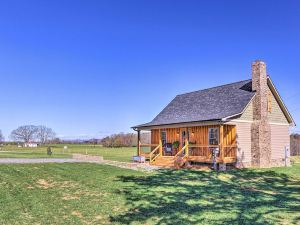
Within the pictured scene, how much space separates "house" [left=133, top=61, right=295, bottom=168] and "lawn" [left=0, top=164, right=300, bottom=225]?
17.4 ft

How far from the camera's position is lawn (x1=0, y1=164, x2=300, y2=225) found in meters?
8.86

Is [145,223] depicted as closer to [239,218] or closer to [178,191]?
[239,218]

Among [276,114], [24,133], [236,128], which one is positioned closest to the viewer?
[236,128]

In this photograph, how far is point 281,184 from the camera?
1650cm

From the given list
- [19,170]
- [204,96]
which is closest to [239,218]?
[19,170]

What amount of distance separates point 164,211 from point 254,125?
592 inches

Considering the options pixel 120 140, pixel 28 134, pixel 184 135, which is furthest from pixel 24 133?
pixel 184 135

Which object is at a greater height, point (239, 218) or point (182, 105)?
point (182, 105)

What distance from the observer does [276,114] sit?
2480 cm

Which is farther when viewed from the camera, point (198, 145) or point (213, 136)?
point (213, 136)

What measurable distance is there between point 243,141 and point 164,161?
17.7ft

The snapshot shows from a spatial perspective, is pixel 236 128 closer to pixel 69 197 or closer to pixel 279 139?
pixel 279 139

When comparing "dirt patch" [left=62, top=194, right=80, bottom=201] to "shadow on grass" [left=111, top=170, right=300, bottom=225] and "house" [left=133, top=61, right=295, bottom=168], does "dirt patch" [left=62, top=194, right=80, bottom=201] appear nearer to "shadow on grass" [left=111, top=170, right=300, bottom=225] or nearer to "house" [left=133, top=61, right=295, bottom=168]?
"shadow on grass" [left=111, top=170, right=300, bottom=225]

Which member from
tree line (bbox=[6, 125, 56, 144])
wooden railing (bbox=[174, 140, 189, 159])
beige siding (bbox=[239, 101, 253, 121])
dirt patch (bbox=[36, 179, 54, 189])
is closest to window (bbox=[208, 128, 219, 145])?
wooden railing (bbox=[174, 140, 189, 159])
